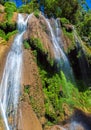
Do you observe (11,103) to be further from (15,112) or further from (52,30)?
(52,30)

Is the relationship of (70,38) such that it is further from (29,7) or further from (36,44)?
(29,7)

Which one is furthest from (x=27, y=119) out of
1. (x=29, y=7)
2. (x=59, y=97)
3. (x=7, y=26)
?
(x=29, y=7)

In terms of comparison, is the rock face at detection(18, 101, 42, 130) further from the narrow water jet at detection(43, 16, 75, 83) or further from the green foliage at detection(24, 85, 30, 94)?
the narrow water jet at detection(43, 16, 75, 83)

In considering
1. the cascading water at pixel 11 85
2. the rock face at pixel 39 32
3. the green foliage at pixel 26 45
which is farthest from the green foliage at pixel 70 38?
the cascading water at pixel 11 85

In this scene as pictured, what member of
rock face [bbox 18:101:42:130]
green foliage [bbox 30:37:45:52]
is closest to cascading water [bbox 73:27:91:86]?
green foliage [bbox 30:37:45:52]

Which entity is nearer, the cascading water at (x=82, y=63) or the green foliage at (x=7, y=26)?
the green foliage at (x=7, y=26)

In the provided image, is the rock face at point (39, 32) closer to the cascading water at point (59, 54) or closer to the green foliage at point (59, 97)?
the cascading water at point (59, 54)

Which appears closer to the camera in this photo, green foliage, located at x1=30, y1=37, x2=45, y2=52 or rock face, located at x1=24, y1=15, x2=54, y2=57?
green foliage, located at x1=30, y1=37, x2=45, y2=52
